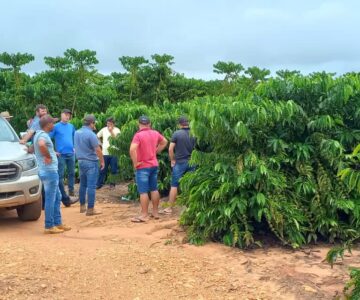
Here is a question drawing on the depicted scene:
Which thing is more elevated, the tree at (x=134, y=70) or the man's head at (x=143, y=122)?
the tree at (x=134, y=70)

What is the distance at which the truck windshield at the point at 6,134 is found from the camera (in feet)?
28.0

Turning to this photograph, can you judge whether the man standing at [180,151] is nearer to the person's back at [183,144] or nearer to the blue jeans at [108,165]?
the person's back at [183,144]

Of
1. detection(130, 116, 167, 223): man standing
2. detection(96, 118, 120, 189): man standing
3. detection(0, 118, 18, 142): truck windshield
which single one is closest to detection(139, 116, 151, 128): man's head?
detection(130, 116, 167, 223): man standing

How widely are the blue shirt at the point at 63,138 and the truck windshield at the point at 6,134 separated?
4.09 ft

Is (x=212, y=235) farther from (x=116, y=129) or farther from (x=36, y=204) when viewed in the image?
(x=116, y=129)

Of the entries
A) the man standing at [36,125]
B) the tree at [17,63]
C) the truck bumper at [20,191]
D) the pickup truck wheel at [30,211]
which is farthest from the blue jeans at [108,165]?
the tree at [17,63]

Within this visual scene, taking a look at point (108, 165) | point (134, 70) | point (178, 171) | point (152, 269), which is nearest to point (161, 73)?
point (134, 70)

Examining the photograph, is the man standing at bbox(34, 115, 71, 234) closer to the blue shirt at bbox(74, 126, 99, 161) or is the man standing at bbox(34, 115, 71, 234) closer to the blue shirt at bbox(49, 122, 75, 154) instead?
the blue shirt at bbox(74, 126, 99, 161)

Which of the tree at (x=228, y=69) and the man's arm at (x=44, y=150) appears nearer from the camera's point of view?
the man's arm at (x=44, y=150)

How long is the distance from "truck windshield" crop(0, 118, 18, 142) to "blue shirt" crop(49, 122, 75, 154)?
1.25 meters

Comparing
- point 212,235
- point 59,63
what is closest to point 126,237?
point 212,235

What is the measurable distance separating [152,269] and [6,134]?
169 inches

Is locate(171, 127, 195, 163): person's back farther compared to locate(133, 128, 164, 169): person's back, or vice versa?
locate(171, 127, 195, 163): person's back

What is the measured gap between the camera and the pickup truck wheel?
814cm
